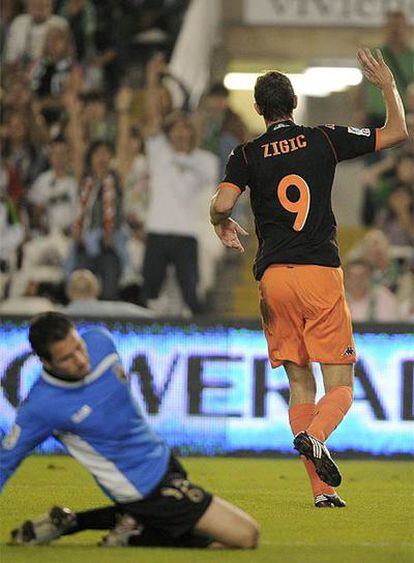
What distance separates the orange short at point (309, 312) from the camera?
941 centimetres

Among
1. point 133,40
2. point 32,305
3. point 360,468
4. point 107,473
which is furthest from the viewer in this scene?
point 133,40

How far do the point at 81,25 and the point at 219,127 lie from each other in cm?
218

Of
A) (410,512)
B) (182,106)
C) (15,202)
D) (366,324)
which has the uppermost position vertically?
(182,106)

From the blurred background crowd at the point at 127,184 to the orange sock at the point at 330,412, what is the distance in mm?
6044

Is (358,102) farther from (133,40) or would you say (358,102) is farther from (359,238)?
(133,40)

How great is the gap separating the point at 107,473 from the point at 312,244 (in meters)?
2.40

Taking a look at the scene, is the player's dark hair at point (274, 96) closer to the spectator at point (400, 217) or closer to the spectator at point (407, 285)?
the spectator at point (407, 285)

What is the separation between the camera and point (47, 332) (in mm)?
7363

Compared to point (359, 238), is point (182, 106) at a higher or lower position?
higher

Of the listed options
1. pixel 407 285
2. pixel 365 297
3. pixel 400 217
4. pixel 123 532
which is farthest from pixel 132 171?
pixel 123 532

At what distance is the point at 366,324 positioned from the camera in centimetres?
1388

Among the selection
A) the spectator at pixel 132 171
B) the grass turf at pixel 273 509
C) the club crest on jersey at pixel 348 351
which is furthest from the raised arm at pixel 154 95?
the club crest on jersey at pixel 348 351

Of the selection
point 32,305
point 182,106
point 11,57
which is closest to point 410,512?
point 32,305

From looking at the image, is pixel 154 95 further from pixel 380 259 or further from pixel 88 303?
pixel 88 303
